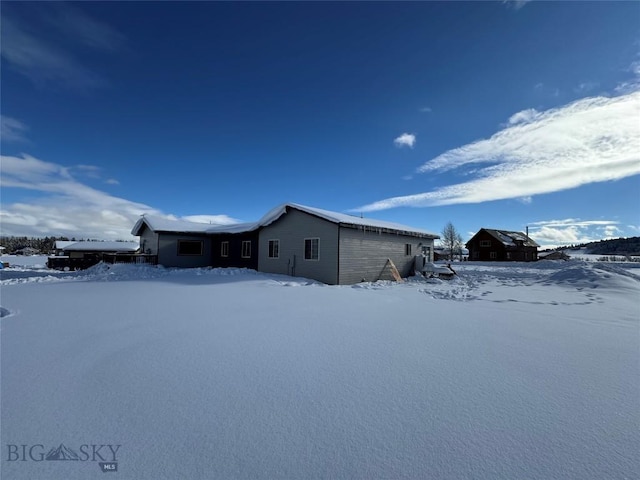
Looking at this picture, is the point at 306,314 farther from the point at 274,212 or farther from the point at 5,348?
the point at 274,212

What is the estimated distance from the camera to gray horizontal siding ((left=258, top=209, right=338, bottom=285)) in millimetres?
13078

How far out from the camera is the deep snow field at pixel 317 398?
1.88 meters

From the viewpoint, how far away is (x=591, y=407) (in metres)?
2.55

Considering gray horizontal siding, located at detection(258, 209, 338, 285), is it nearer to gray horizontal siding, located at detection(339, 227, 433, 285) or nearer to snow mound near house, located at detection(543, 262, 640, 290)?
gray horizontal siding, located at detection(339, 227, 433, 285)

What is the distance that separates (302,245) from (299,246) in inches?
8.3

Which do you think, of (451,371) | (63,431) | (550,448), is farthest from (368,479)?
(63,431)

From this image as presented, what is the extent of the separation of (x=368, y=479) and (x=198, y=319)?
450 centimetres

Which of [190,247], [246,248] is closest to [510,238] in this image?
[246,248]

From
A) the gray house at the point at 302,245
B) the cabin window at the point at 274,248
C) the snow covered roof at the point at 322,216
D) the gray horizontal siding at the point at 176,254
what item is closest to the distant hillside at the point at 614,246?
the gray house at the point at 302,245

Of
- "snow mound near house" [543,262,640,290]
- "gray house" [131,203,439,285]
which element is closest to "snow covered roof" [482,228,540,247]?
"gray house" [131,203,439,285]

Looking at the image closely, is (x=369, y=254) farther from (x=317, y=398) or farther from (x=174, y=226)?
(x=174, y=226)

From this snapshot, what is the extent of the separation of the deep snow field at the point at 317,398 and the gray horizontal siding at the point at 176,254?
14.4 meters

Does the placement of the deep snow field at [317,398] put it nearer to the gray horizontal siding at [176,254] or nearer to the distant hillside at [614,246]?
the gray horizontal siding at [176,254]

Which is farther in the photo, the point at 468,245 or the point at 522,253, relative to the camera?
A: the point at 468,245
